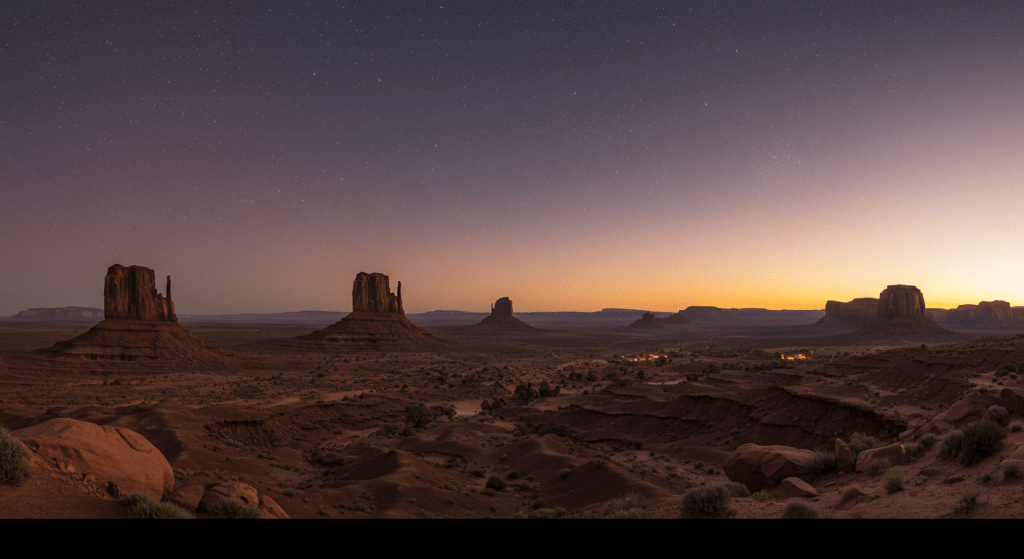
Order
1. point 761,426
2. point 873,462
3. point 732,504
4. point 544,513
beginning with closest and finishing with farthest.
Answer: point 732,504, point 873,462, point 544,513, point 761,426

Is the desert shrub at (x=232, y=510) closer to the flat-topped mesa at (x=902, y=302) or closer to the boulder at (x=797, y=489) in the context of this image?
the boulder at (x=797, y=489)

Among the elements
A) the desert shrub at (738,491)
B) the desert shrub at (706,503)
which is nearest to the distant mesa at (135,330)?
the desert shrub at (738,491)

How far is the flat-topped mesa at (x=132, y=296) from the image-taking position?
236 ft

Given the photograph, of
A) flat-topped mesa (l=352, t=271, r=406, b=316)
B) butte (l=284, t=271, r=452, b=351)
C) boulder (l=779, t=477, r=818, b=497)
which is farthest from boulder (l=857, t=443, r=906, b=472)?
flat-topped mesa (l=352, t=271, r=406, b=316)

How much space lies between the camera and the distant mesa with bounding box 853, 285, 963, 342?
465ft

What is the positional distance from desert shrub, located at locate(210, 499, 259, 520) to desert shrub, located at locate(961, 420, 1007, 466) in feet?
57.7

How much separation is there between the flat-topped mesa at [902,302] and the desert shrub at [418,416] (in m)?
177

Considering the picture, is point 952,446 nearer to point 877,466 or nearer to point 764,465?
point 877,466

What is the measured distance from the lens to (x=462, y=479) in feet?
71.4

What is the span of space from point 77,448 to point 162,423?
17297mm

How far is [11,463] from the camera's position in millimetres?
8141
